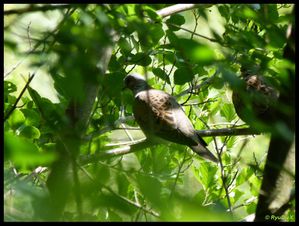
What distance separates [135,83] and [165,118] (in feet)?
1.55

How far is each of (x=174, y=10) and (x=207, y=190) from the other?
113 centimetres

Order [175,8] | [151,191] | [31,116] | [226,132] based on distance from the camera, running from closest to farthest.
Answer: [151,191] < [31,116] < [175,8] < [226,132]

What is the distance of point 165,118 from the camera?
4578 millimetres

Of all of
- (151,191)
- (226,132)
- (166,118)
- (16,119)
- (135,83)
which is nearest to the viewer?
(151,191)

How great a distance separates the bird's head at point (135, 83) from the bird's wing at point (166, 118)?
8 centimetres

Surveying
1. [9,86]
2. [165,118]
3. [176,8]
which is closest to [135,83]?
[165,118]

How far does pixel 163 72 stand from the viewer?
3412 millimetres

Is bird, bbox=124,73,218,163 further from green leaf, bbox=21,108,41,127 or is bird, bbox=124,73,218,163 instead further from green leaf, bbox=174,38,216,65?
green leaf, bbox=174,38,216,65

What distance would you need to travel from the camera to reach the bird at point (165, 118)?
3.98 metres

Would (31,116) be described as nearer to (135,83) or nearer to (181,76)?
(181,76)

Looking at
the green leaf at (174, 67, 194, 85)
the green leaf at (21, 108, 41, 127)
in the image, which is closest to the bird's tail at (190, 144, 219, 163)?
the green leaf at (174, 67, 194, 85)

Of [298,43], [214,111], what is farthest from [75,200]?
[214,111]

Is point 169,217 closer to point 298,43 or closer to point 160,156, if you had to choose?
point 298,43

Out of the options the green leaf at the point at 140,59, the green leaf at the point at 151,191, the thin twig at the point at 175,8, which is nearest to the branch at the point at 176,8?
the thin twig at the point at 175,8
